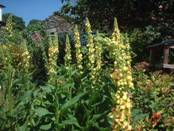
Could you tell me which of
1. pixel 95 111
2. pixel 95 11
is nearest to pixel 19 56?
pixel 95 11

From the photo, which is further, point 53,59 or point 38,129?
point 53,59

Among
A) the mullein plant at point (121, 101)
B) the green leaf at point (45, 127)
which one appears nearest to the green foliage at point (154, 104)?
the green leaf at point (45, 127)

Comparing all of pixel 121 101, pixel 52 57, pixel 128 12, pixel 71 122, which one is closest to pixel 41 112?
pixel 71 122

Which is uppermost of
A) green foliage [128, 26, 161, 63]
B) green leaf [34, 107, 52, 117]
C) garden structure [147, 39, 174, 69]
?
green foliage [128, 26, 161, 63]

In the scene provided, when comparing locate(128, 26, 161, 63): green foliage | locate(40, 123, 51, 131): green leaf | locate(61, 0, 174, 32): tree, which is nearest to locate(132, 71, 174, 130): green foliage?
locate(40, 123, 51, 131): green leaf

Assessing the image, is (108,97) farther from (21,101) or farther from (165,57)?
(165,57)

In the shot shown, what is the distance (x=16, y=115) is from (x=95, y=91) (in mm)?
953

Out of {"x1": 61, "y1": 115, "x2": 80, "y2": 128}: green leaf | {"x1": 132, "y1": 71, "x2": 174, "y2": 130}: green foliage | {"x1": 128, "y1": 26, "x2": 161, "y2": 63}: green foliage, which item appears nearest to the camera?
{"x1": 61, "y1": 115, "x2": 80, "y2": 128}: green leaf

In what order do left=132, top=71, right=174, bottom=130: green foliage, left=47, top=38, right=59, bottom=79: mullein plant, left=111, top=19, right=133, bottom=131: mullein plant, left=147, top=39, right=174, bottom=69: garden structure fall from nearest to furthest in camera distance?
left=111, top=19, right=133, bottom=131: mullein plant < left=47, top=38, right=59, bottom=79: mullein plant < left=132, top=71, right=174, bottom=130: green foliage < left=147, top=39, right=174, bottom=69: garden structure

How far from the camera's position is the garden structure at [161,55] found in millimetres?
10953

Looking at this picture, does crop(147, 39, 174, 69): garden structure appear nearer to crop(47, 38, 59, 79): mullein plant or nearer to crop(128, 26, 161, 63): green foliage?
crop(128, 26, 161, 63): green foliage

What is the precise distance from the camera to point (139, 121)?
19.7 ft

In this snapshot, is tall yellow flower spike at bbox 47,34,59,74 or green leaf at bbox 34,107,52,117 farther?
tall yellow flower spike at bbox 47,34,59,74

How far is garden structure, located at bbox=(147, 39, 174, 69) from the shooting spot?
1095cm
